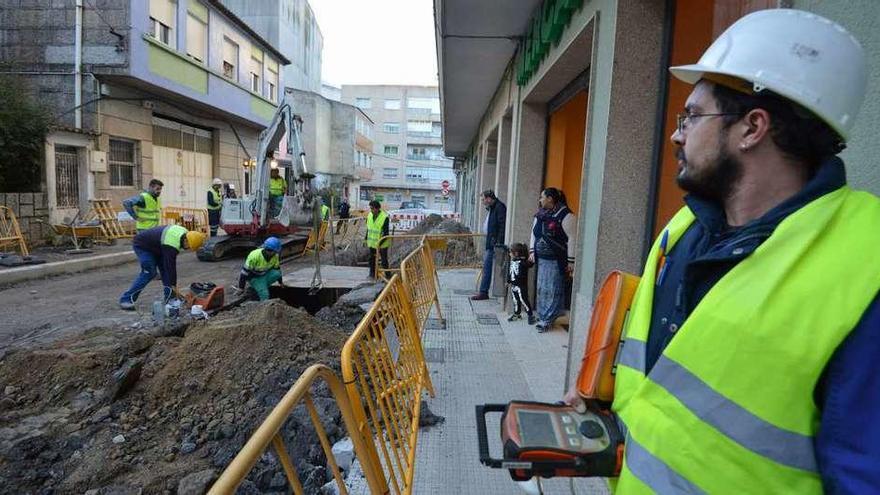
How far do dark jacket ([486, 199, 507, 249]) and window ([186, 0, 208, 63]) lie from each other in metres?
14.7

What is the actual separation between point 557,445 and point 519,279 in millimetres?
5619

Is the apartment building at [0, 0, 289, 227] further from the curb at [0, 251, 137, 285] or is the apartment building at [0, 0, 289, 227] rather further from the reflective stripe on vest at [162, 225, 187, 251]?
the reflective stripe on vest at [162, 225, 187, 251]

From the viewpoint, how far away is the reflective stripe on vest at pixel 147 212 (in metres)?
9.55

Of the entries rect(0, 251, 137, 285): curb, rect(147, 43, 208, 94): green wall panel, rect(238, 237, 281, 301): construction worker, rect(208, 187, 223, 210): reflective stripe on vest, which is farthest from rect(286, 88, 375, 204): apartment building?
rect(238, 237, 281, 301): construction worker

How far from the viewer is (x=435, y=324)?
6590 millimetres

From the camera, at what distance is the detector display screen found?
4.35 feet

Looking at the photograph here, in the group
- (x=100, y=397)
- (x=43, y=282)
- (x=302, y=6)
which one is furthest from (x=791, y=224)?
(x=302, y=6)

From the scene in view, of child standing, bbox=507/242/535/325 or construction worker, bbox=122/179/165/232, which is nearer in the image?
child standing, bbox=507/242/535/325

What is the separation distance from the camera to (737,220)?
1.25 meters

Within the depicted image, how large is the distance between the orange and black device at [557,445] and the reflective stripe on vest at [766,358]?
18cm

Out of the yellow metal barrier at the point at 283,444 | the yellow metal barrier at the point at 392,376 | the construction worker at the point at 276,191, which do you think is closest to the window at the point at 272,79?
the construction worker at the point at 276,191

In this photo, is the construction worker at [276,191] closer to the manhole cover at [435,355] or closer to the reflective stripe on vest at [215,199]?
the reflective stripe on vest at [215,199]

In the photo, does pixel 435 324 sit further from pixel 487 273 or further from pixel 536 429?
pixel 536 429

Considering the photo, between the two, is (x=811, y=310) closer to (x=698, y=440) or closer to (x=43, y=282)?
(x=698, y=440)
